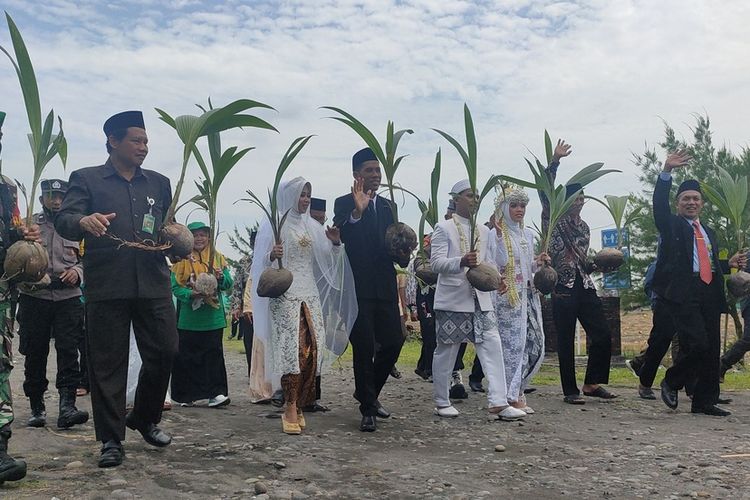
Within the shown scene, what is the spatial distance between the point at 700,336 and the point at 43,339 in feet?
17.2

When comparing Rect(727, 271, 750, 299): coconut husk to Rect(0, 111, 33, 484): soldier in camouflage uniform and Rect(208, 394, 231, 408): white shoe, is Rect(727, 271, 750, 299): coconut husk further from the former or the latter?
Rect(0, 111, 33, 484): soldier in camouflage uniform

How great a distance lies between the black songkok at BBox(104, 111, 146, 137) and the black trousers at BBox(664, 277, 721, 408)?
457cm

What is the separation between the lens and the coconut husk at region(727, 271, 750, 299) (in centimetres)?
670

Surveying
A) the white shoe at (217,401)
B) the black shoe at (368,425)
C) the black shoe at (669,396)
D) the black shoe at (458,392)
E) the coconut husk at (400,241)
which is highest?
the coconut husk at (400,241)

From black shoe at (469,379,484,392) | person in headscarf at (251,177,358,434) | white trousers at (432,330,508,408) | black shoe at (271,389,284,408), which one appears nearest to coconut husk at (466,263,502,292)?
white trousers at (432,330,508,408)

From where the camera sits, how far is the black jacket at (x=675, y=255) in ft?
21.1

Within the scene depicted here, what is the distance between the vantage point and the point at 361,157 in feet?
19.8

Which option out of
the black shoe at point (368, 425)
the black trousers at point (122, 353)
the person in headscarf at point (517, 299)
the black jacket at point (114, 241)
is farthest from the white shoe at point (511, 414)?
the black jacket at point (114, 241)

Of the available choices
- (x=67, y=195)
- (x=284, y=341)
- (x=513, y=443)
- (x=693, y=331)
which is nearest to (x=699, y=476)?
(x=513, y=443)

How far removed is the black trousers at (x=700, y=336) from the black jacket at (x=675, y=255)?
0.22 feet

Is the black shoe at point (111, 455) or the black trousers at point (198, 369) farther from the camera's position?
the black trousers at point (198, 369)

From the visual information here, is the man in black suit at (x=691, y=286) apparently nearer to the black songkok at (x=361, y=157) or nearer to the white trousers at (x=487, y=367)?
the white trousers at (x=487, y=367)

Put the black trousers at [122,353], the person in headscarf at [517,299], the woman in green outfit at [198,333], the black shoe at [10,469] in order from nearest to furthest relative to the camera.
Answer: the black shoe at [10,469]
the black trousers at [122,353]
the person in headscarf at [517,299]
the woman in green outfit at [198,333]

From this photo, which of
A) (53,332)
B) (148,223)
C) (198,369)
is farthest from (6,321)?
(198,369)
